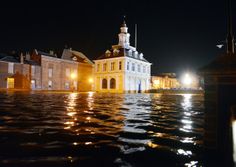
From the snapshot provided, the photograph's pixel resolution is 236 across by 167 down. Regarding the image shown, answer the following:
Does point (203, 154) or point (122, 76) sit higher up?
point (122, 76)

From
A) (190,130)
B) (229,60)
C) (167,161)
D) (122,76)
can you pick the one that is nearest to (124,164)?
(167,161)

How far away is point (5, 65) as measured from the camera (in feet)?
147

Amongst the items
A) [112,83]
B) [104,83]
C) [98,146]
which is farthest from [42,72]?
[98,146]

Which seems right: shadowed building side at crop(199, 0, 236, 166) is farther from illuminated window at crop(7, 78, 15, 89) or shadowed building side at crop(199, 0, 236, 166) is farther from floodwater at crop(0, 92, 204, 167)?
illuminated window at crop(7, 78, 15, 89)

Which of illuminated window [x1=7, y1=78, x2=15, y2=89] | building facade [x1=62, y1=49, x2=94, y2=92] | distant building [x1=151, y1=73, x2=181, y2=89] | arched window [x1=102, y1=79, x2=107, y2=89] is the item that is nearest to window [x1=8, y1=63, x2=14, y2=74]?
illuminated window [x1=7, y1=78, x2=15, y2=89]

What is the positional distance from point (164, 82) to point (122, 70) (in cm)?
4136

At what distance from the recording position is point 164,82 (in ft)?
282

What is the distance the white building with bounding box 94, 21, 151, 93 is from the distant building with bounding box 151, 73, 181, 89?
21.5 m

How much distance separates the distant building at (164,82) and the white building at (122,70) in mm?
21529

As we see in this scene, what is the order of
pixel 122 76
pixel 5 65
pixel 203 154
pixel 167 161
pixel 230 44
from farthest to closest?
pixel 122 76, pixel 5 65, pixel 230 44, pixel 203 154, pixel 167 161

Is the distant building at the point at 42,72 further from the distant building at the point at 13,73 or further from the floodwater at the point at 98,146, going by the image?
the floodwater at the point at 98,146

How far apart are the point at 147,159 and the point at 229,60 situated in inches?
82.5

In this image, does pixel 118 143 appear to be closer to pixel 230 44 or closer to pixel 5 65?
pixel 230 44

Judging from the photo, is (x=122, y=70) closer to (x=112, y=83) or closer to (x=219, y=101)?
(x=112, y=83)
